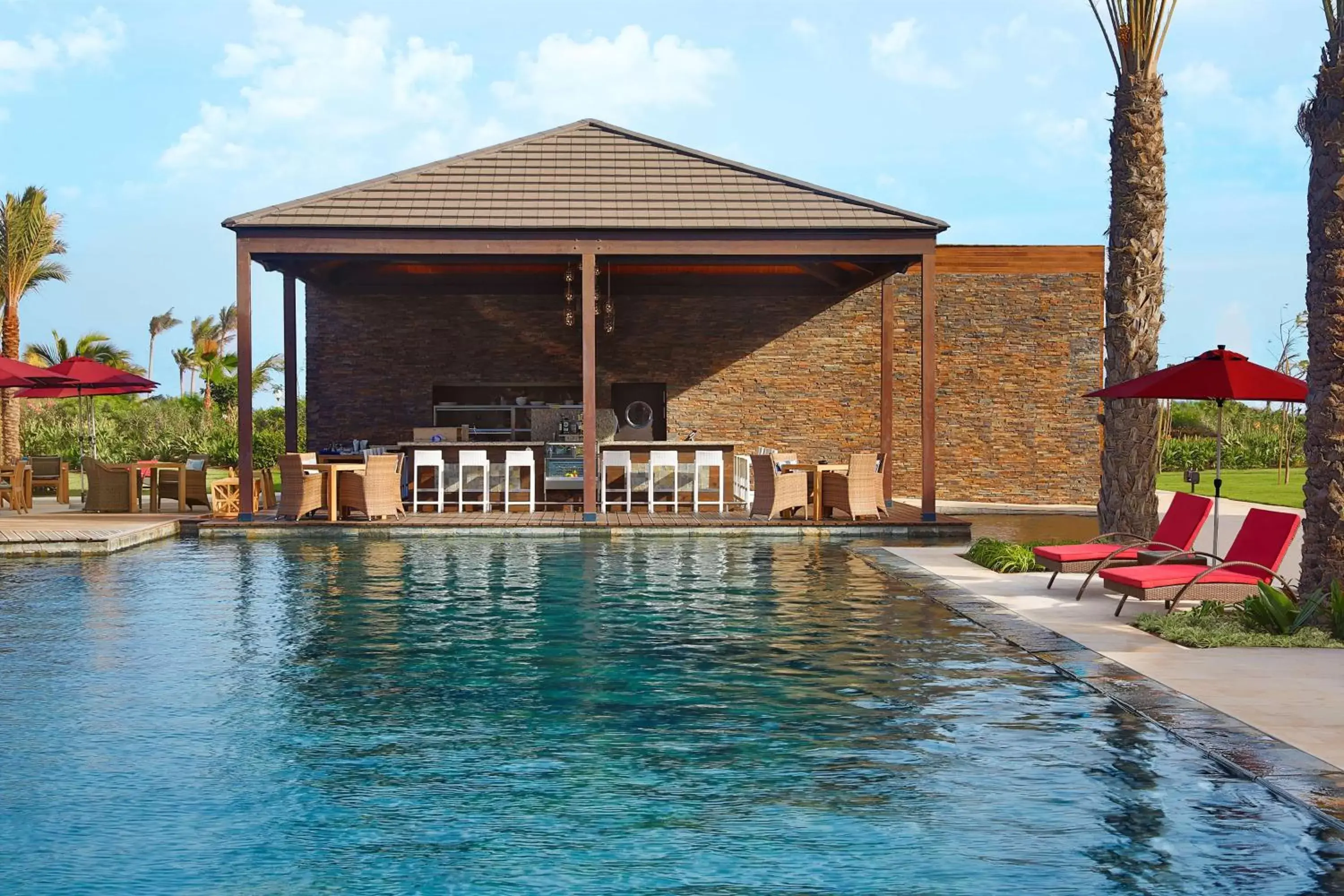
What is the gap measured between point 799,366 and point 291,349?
25.9ft

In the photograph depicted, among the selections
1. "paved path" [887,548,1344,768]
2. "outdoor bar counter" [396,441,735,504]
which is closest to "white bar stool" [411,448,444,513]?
"outdoor bar counter" [396,441,735,504]

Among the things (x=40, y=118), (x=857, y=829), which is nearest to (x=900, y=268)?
(x=857, y=829)

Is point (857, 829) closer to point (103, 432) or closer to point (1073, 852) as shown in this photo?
point (1073, 852)

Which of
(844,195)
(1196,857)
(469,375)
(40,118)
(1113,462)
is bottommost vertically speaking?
(1196,857)

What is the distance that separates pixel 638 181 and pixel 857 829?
1415cm

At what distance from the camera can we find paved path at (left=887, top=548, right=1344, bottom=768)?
614cm

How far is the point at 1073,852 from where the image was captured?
4.54 metres

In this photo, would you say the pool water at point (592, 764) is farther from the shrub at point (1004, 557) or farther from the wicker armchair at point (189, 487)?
the wicker armchair at point (189, 487)

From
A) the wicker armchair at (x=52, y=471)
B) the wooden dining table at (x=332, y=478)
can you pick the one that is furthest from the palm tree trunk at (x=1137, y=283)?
the wicker armchair at (x=52, y=471)

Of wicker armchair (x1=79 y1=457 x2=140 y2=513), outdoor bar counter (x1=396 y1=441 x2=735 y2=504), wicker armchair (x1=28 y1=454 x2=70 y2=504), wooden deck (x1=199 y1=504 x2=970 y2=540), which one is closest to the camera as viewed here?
wooden deck (x1=199 y1=504 x2=970 y2=540)

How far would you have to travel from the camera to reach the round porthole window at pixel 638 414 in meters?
21.9

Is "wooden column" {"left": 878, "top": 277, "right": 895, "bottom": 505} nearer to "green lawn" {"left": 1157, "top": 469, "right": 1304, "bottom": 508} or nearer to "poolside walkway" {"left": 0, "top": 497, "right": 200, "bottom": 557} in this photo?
"green lawn" {"left": 1157, "top": 469, "right": 1304, "bottom": 508}

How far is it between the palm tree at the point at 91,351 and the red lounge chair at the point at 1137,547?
1409 inches

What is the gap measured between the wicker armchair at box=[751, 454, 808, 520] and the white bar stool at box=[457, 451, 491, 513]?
12.0ft
